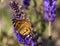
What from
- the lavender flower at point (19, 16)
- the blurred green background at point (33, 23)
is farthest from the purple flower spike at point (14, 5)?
the blurred green background at point (33, 23)

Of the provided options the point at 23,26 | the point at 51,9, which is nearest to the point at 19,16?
the point at 23,26

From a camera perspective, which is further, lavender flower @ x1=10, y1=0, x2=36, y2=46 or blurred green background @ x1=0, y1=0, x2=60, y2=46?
blurred green background @ x1=0, y1=0, x2=60, y2=46

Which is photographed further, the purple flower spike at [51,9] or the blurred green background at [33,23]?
the blurred green background at [33,23]

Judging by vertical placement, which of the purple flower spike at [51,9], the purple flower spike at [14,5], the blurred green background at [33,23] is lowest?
the blurred green background at [33,23]

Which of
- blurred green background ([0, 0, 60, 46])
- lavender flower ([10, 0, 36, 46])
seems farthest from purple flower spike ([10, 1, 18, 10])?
blurred green background ([0, 0, 60, 46])

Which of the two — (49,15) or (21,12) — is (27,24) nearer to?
(21,12)

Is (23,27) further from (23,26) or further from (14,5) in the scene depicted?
(14,5)

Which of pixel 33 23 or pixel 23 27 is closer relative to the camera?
pixel 23 27

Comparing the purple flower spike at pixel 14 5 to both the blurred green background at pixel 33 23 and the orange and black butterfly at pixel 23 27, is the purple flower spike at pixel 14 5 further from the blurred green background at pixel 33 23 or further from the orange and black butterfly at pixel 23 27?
the blurred green background at pixel 33 23

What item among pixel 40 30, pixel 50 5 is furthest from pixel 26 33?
pixel 40 30

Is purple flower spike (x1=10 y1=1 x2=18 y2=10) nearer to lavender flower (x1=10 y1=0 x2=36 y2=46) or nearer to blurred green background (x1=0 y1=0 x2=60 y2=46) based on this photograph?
lavender flower (x1=10 y1=0 x2=36 y2=46)

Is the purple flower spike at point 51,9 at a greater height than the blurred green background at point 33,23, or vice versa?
the purple flower spike at point 51,9
